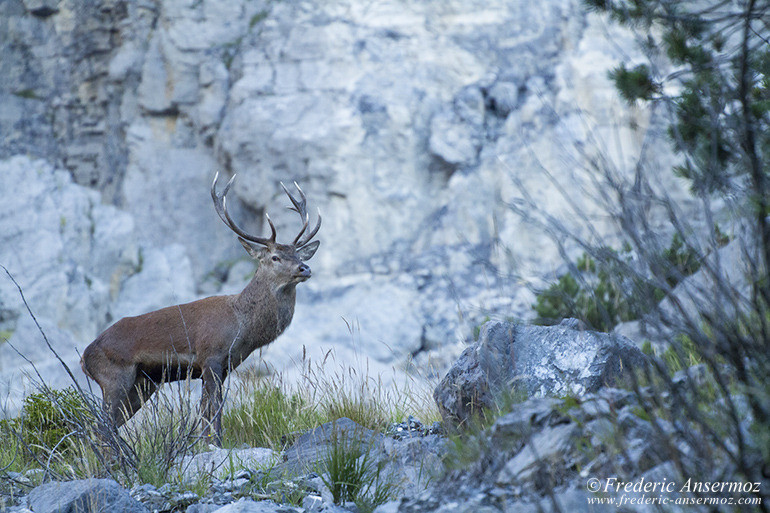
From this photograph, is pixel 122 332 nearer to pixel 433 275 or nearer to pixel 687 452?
pixel 687 452

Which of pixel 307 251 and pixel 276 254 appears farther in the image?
pixel 307 251

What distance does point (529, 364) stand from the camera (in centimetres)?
469

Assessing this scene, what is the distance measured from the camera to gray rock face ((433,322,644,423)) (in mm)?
4477

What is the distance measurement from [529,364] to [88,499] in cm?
251

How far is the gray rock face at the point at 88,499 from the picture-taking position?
381 cm

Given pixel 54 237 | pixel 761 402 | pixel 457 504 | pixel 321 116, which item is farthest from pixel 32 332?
pixel 761 402

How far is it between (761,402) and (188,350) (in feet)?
14.6

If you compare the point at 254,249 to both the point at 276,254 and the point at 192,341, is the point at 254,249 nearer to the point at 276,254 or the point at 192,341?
the point at 276,254

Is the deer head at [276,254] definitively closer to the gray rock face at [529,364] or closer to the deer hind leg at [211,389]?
Answer: the deer hind leg at [211,389]

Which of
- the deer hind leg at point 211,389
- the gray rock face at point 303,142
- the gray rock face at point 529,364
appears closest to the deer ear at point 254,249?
the deer hind leg at point 211,389

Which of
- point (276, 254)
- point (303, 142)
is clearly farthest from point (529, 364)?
point (303, 142)

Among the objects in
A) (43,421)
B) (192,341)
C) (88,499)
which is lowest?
(43,421)

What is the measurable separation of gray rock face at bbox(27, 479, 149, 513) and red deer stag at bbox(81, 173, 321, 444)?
1.79m

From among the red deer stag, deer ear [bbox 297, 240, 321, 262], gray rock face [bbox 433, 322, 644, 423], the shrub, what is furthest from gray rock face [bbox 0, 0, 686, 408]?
gray rock face [bbox 433, 322, 644, 423]
